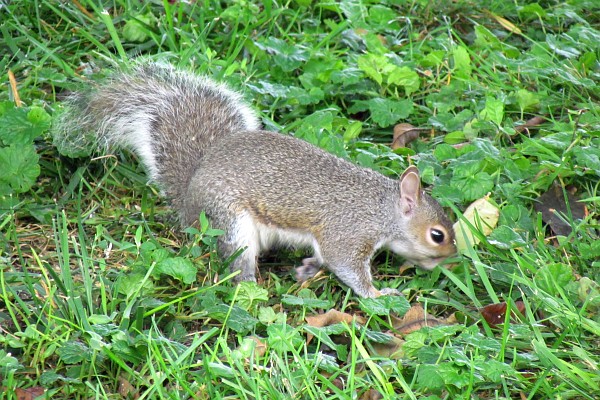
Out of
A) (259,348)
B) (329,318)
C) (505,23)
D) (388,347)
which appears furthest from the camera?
(505,23)

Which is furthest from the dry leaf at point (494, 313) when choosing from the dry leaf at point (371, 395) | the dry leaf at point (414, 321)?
the dry leaf at point (371, 395)

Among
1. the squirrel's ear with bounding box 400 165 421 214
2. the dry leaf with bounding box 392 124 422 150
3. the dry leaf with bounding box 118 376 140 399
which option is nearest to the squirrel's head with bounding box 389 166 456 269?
the squirrel's ear with bounding box 400 165 421 214

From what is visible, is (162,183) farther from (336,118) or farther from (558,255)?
(558,255)

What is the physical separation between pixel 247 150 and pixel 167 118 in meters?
0.46

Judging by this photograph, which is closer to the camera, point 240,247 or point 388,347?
point 388,347

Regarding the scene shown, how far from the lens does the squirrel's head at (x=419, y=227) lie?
3.73 m

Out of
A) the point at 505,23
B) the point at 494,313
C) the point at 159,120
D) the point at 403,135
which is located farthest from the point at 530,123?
the point at 159,120

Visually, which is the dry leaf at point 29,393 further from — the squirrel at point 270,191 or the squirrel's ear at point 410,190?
the squirrel's ear at point 410,190

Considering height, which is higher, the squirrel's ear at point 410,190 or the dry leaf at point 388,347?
the squirrel's ear at point 410,190

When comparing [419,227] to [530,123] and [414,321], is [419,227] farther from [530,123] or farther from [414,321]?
[530,123]

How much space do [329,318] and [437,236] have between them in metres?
0.67

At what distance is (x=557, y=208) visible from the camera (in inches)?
155

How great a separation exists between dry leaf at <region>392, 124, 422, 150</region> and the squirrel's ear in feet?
2.16

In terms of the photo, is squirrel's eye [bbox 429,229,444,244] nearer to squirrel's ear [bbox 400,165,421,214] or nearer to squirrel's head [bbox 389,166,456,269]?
squirrel's head [bbox 389,166,456,269]
